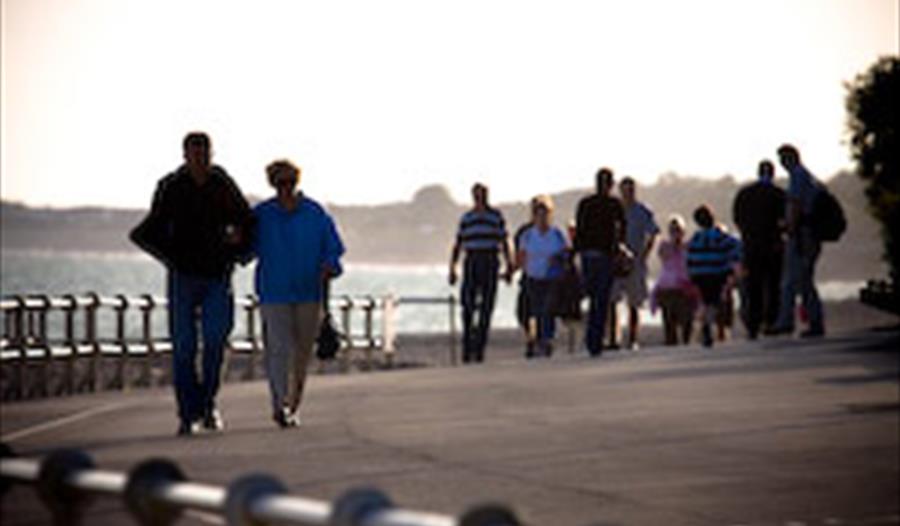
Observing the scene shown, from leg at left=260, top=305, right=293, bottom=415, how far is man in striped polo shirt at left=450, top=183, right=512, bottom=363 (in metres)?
11.1

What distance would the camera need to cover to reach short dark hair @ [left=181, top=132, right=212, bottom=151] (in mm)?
19375

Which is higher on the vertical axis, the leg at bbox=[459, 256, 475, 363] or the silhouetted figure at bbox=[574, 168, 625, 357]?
the silhouetted figure at bbox=[574, 168, 625, 357]

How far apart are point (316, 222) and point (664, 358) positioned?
10.6 m

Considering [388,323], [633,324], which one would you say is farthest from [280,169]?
[388,323]

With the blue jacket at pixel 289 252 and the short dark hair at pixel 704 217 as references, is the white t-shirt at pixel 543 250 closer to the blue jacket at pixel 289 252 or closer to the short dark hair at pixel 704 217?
the short dark hair at pixel 704 217

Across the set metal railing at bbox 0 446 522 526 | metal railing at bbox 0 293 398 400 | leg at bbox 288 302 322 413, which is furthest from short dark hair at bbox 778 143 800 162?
metal railing at bbox 0 446 522 526

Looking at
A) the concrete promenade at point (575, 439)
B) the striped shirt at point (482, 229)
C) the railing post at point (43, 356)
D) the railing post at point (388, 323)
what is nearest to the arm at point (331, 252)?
the concrete promenade at point (575, 439)

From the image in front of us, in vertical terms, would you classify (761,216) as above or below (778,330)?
above

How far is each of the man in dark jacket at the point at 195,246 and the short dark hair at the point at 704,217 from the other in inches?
548

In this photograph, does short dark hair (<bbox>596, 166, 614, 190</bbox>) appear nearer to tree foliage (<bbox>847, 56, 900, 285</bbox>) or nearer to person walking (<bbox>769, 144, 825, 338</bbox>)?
person walking (<bbox>769, 144, 825, 338</bbox>)

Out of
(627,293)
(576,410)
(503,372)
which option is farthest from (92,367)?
(576,410)

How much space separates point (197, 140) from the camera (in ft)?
63.7

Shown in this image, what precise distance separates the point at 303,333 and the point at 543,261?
42.6ft

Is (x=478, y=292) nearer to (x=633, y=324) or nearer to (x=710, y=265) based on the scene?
(x=710, y=265)
